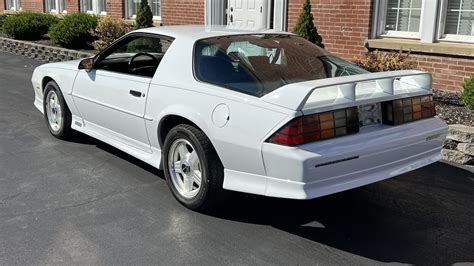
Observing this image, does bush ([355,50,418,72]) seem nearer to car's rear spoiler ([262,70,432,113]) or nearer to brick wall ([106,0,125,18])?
car's rear spoiler ([262,70,432,113])

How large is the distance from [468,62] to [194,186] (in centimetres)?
515

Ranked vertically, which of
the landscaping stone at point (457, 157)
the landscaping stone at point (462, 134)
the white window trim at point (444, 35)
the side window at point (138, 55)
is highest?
the white window trim at point (444, 35)

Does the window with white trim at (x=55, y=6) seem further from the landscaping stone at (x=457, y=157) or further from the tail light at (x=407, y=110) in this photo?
the tail light at (x=407, y=110)

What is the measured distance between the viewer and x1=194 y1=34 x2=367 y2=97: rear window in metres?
4.05

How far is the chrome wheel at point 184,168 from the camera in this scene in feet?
13.7

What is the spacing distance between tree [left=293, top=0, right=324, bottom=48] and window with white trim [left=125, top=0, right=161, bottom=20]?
5686 mm

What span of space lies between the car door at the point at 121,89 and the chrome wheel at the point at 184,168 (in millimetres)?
474

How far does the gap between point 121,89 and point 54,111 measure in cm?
180

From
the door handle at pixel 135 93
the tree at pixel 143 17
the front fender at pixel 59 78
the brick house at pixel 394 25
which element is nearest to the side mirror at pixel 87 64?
the front fender at pixel 59 78

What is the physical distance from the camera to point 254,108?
3637 millimetres

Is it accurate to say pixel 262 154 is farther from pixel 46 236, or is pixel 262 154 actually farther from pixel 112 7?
pixel 112 7

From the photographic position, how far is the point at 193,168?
165 inches

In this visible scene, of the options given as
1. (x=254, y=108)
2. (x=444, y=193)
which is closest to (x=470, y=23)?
(x=444, y=193)

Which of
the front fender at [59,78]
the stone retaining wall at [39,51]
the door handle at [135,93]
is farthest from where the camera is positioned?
the stone retaining wall at [39,51]
